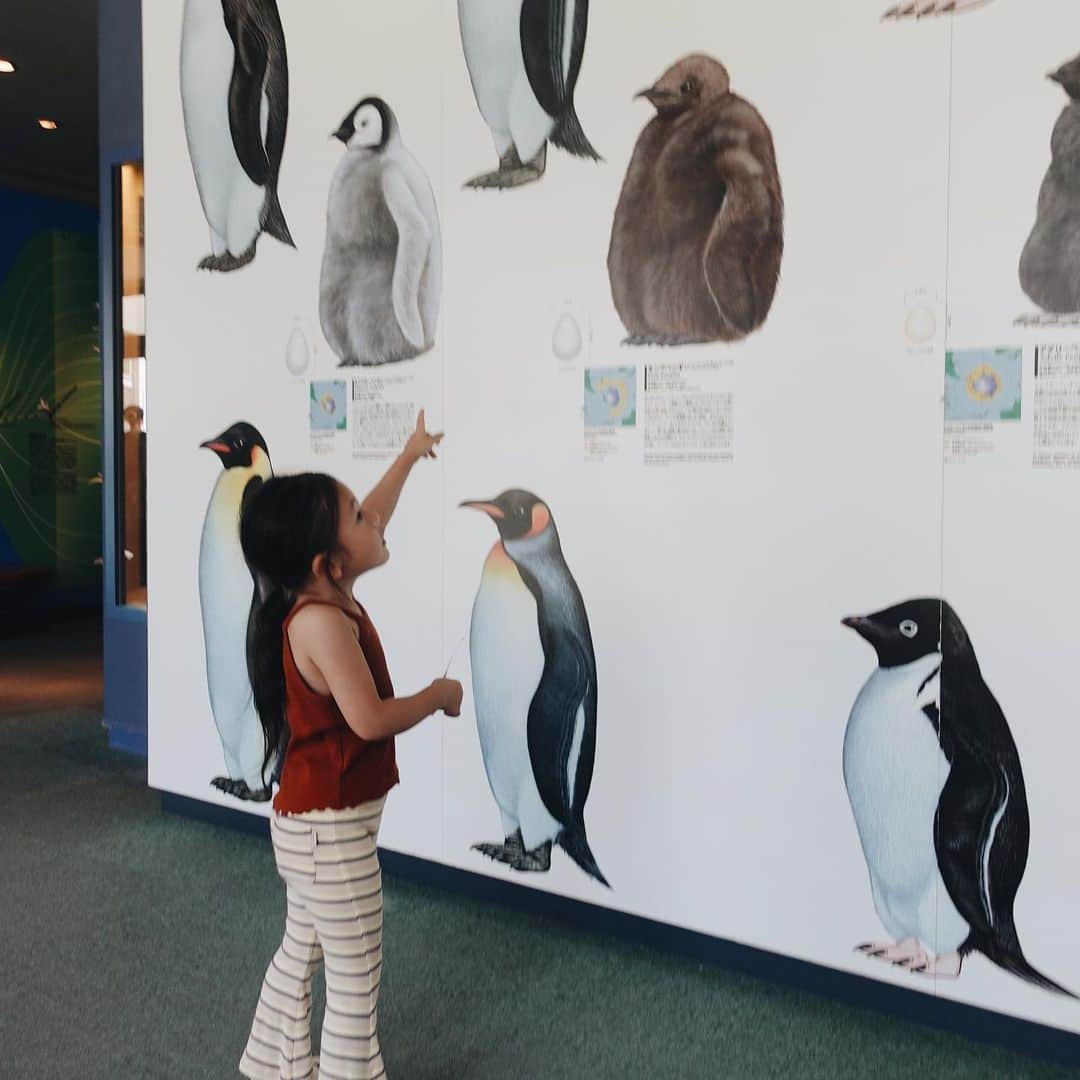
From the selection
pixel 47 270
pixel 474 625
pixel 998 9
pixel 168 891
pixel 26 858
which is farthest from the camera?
pixel 47 270

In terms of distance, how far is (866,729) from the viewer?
2.30 meters

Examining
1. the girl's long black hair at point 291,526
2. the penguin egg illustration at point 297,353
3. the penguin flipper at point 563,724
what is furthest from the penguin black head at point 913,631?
the penguin egg illustration at point 297,353

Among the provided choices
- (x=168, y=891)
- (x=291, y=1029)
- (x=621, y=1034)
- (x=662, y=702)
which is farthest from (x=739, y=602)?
(x=168, y=891)

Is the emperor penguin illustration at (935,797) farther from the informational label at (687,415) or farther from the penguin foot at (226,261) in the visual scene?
the penguin foot at (226,261)

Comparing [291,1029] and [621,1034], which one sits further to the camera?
[621,1034]

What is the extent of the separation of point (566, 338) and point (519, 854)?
4.37 ft

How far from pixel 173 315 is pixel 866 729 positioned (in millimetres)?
2460

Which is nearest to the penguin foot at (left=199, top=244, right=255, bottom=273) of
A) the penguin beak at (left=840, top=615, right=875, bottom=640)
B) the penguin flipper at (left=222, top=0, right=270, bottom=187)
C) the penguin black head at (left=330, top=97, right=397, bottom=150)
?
the penguin flipper at (left=222, top=0, right=270, bottom=187)

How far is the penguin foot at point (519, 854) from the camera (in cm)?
279

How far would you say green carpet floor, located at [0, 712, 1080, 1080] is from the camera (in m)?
2.18

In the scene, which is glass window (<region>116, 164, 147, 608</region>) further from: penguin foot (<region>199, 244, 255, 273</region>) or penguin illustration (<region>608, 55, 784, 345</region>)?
penguin illustration (<region>608, 55, 784, 345</region>)

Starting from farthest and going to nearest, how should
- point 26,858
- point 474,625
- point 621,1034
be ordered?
point 26,858 → point 474,625 → point 621,1034

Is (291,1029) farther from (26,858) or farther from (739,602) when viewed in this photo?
(26,858)

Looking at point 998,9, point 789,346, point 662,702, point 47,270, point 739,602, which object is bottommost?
point 662,702
